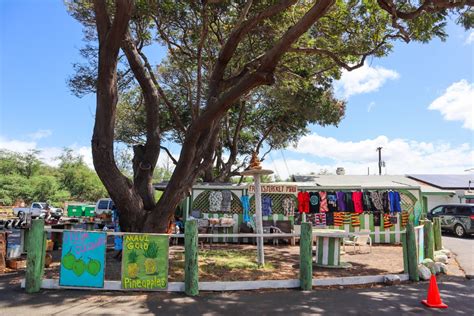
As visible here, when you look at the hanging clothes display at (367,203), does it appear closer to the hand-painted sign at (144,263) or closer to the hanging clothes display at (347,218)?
the hanging clothes display at (347,218)

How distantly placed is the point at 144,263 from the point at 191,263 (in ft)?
2.85

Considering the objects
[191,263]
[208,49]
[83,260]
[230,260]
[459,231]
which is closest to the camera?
[191,263]

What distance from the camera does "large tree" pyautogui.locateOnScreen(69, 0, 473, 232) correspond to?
31.3 ft

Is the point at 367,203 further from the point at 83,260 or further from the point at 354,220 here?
the point at 83,260

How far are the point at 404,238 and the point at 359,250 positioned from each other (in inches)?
212

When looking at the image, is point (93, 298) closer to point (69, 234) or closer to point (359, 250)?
point (69, 234)

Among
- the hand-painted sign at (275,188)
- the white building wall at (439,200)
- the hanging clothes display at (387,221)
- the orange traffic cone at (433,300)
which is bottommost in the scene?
the orange traffic cone at (433,300)

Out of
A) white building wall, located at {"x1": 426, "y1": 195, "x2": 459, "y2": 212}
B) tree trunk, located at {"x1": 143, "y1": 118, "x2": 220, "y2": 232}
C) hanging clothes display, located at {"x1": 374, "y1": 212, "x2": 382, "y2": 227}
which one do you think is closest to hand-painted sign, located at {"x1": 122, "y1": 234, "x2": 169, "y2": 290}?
tree trunk, located at {"x1": 143, "y1": 118, "x2": 220, "y2": 232}

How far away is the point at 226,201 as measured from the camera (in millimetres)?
16406

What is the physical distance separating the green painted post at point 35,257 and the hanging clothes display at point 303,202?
1015 cm

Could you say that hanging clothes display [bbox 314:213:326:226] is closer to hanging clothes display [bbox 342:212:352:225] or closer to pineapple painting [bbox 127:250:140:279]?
hanging clothes display [bbox 342:212:352:225]

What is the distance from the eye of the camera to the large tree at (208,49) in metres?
9.55

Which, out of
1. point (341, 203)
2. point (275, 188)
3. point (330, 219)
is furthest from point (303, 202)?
point (275, 188)

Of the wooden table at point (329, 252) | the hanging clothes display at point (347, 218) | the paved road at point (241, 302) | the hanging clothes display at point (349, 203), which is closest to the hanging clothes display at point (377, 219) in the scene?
the hanging clothes display at point (347, 218)
